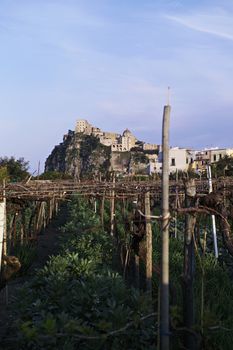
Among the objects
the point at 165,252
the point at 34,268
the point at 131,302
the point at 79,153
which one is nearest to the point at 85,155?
the point at 79,153

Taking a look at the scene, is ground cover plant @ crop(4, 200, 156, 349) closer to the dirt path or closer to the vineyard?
the vineyard

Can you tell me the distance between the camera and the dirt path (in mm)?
6250

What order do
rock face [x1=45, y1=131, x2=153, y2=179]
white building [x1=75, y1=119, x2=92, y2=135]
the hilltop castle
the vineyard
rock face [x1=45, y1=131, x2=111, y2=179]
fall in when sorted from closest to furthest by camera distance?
the vineyard, rock face [x1=45, y1=131, x2=153, y2=179], rock face [x1=45, y1=131, x2=111, y2=179], the hilltop castle, white building [x1=75, y1=119, x2=92, y2=135]

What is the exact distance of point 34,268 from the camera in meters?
9.29

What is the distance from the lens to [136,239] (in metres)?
6.18

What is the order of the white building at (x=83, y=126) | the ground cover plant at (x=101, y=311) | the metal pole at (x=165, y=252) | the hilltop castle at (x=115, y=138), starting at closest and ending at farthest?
the metal pole at (x=165, y=252) → the ground cover plant at (x=101, y=311) → the hilltop castle at (x=115, y=138) → the white building at (x=83, y=126)

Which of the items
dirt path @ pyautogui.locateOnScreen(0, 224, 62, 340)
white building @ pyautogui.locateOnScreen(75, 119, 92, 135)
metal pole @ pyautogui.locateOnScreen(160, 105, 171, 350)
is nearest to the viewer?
metal pole @ pyautogui.locateOnScreen(160, 105, 171, 350)

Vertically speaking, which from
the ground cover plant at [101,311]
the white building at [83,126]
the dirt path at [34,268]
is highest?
the white building at [83,126]

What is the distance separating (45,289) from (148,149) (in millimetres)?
103063

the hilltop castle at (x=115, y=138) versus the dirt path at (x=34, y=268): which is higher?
the hilltop castle at (x=115, y=138)

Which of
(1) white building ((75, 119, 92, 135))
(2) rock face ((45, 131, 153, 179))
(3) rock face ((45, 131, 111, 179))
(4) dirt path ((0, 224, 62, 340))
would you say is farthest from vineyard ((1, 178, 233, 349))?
(1) white building ((75, 119, 92, 135))

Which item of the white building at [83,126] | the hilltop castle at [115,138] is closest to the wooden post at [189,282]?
the hilltop castle at [115,138]

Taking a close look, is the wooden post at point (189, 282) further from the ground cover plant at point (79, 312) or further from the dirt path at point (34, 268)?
the dirt path at point (34, 268)

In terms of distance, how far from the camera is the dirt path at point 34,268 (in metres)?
6.25
